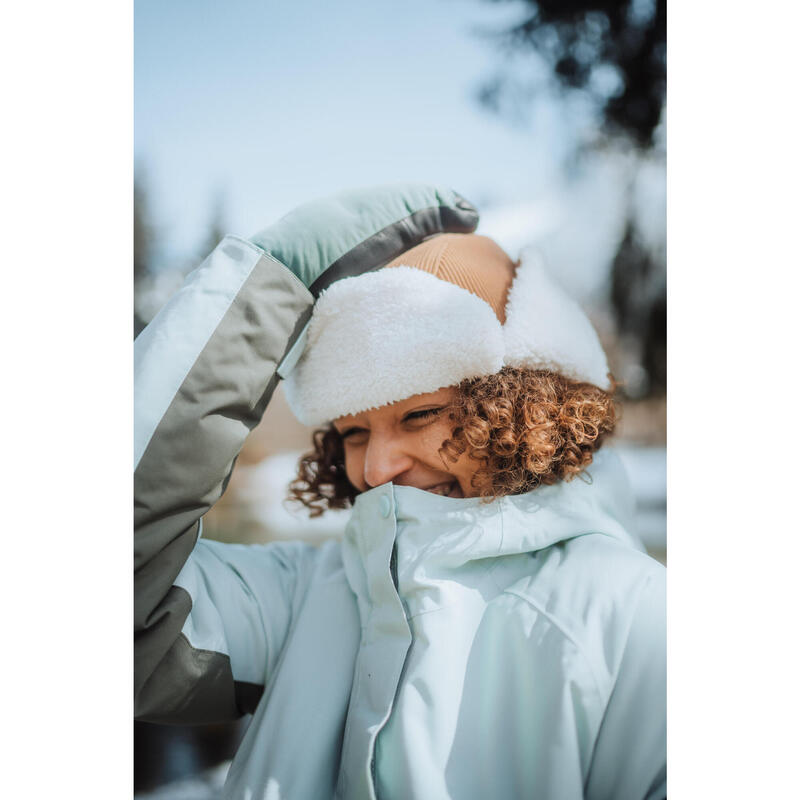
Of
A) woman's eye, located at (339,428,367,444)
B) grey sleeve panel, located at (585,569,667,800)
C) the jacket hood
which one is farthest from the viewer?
woman's eye, located at (339,428,367,444)

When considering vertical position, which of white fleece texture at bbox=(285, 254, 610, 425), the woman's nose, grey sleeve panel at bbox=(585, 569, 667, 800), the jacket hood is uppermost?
white fleece texture at bbox=(285, 254, 610, 425)

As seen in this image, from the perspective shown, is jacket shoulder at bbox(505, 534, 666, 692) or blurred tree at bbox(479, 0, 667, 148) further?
blurred tree at bbox(479, 0, 667, 148)

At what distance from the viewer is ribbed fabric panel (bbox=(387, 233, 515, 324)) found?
85 cm

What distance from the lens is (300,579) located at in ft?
3.37

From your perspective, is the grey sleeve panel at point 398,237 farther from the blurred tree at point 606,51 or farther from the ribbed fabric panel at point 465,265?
the blurred tree at point 606,51

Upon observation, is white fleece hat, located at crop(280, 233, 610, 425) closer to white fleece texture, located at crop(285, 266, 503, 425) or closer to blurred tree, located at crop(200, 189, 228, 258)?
white fleece texture, located at crop(285, 266, 503, 425)

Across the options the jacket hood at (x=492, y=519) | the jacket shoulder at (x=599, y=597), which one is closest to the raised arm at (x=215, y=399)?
the jacket hood at (x=492, y=519)

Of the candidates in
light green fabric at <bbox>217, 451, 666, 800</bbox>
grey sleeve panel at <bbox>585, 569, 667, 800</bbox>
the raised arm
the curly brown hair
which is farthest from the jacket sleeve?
grey sleeve panel at <bbox>585, 569, 667, 800</bbox>

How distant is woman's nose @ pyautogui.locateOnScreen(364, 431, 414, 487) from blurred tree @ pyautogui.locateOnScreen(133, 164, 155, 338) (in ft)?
1.34

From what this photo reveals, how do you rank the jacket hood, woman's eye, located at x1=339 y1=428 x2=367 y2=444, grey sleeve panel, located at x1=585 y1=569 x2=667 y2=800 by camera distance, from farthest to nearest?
woman's eye, located at x1=339 y1=428 x2=367 y2=444, the jacket hood, grey sleeve panel, located at x1=585 y1=569 x2=667 y2=800

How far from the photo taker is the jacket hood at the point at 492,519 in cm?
81

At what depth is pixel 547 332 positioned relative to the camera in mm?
852
